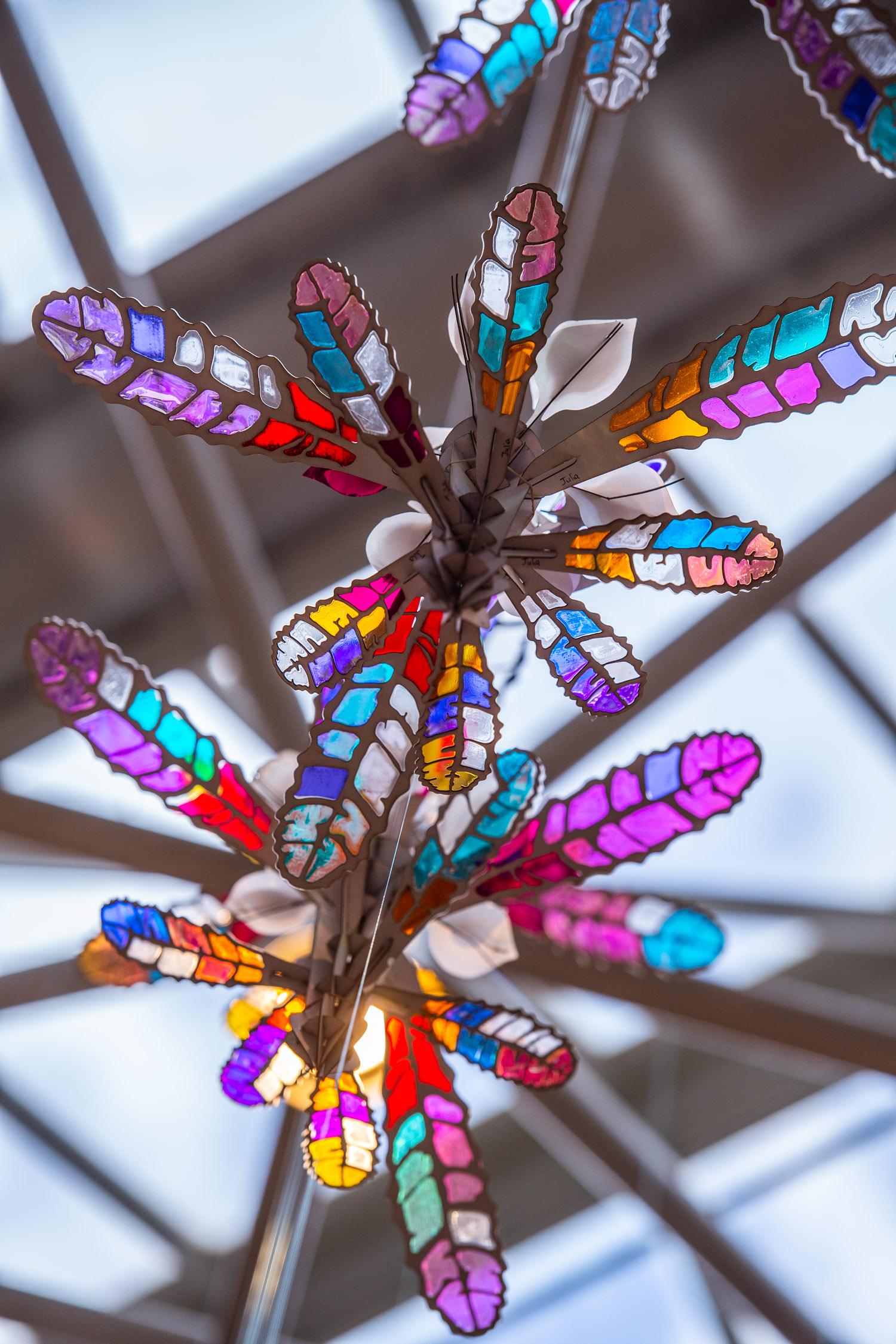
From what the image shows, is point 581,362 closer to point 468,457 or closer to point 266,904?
point 468,457

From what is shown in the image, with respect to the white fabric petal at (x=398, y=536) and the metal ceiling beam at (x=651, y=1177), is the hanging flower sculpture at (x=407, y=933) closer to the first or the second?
the white fabric petal at (x=398, y=536)

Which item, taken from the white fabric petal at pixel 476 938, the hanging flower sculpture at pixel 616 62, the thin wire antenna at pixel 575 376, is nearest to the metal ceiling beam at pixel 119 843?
the white fabric petal at pixel 476 938

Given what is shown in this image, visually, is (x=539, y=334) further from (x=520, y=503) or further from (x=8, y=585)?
(x=8, y=585)

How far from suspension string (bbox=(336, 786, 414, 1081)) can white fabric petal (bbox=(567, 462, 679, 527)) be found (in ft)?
2.28

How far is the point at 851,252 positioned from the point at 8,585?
4089mm

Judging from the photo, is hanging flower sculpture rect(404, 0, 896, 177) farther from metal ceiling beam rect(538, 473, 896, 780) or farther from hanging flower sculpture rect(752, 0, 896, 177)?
metal ceiling beam rect(538, 473, 896, 780)

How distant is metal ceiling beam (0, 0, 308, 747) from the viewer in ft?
12.7

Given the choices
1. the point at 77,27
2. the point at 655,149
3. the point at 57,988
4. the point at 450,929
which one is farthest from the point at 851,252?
the point at 57,988

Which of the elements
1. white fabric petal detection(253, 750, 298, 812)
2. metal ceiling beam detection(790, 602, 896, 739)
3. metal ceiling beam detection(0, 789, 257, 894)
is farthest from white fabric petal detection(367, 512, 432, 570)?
metal ceiling beam detection(790, 602, 896, 739)

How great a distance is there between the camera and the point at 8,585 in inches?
239

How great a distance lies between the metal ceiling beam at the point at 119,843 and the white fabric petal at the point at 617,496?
62.4 inches

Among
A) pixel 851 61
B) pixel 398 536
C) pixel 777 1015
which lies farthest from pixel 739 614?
pixel 398 536

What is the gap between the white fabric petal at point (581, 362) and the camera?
252 centimetres

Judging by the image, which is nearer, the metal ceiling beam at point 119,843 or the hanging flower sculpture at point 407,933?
the hanging flower sculpture at point 407,933
